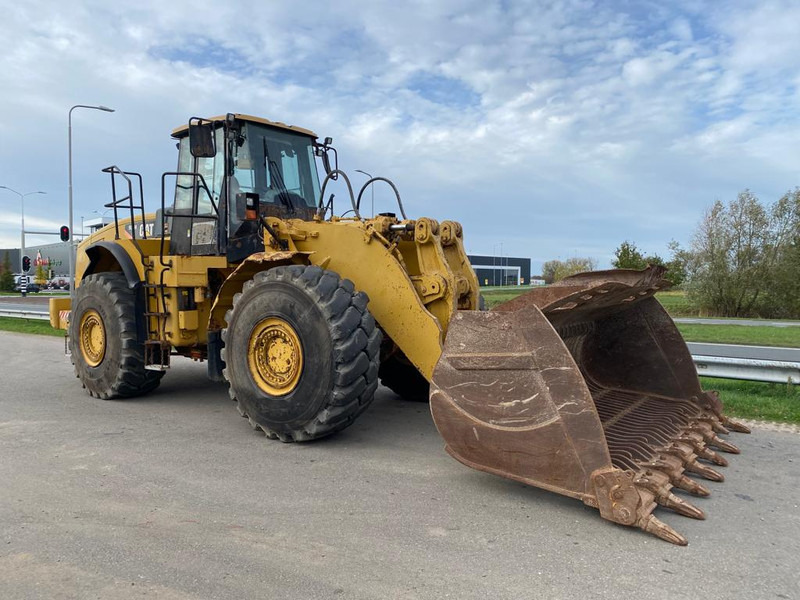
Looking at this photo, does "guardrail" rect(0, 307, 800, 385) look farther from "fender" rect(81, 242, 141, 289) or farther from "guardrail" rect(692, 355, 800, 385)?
"fender" rect(81, 242, 141, 289)

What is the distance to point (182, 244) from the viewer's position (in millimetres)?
6930

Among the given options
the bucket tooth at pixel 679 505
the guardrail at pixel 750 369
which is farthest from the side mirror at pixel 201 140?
the guardrail at pixel 750 369

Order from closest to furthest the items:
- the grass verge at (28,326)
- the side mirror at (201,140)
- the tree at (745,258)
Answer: the side mirror at (201,140)
the grass verge at (28,326)
the tree at (745,258)

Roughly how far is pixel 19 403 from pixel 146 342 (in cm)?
167

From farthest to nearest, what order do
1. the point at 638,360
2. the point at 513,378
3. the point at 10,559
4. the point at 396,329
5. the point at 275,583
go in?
the point at 638,360 < the point at 396,329 < the point at 513,378 < the point at 10,559 < the point at 275,583

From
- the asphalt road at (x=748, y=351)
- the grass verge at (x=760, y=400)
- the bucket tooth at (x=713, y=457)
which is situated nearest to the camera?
the bucket tooth at (x=713, y=457)

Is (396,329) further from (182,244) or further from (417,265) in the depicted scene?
(182,244)

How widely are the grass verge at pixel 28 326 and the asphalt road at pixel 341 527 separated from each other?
1229cm

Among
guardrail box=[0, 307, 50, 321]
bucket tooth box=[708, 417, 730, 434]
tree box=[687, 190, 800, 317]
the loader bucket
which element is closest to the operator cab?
the loader bucket

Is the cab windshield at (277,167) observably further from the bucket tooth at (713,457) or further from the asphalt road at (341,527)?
→ the bucket tooth at (713,457)

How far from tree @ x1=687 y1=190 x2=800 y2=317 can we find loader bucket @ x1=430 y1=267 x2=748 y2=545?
26095mm

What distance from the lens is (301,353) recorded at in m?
5.14

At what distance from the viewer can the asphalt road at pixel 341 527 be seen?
116 inches

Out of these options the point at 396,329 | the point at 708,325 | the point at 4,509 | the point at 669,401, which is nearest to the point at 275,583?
the point at 4,509
